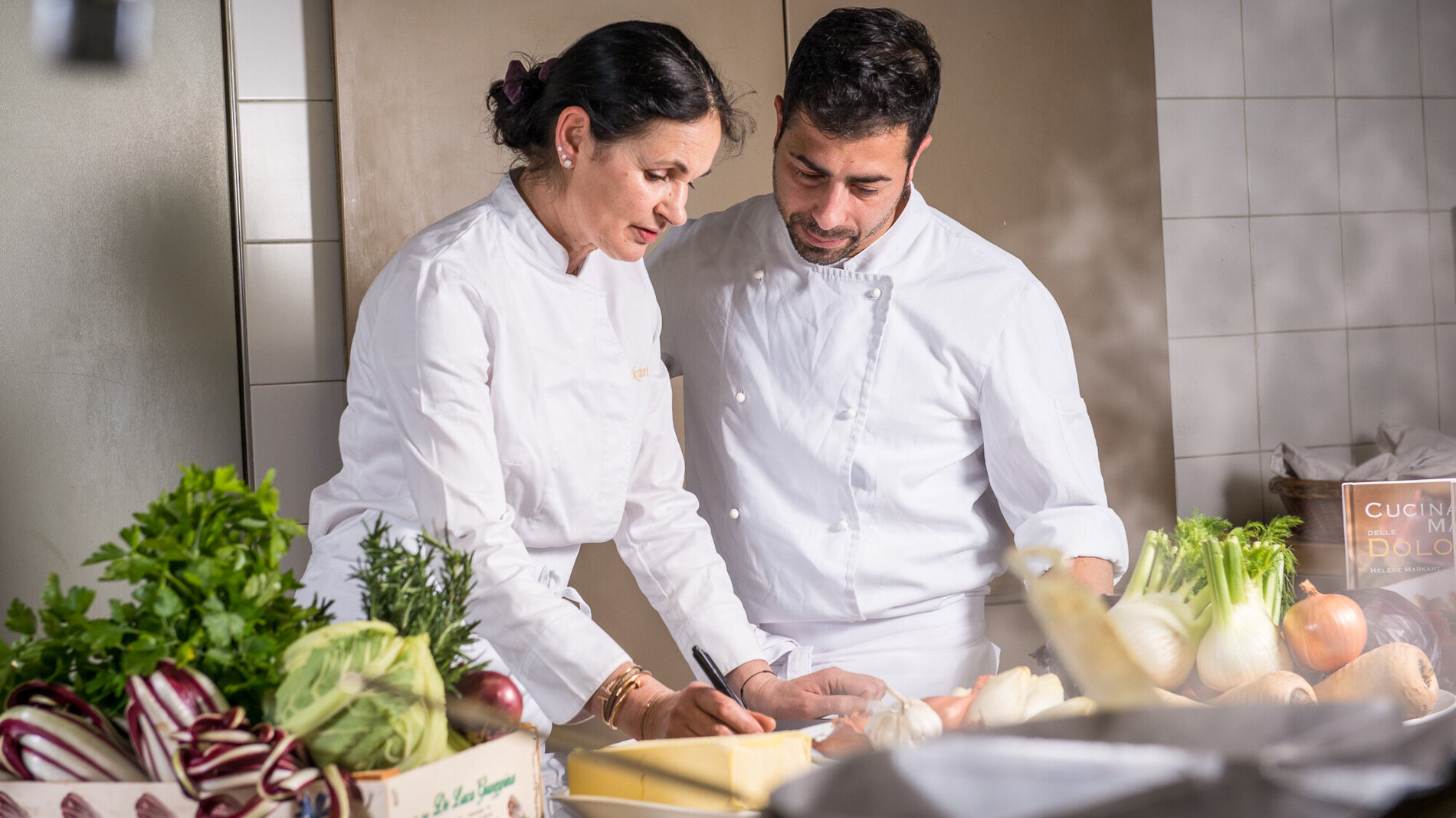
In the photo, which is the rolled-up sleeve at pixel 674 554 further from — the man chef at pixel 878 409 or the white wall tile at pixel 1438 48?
the white wall tile at pixel 1438 48

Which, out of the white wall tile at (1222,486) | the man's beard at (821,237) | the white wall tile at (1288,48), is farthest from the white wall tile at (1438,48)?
the man's beard at (821,237)

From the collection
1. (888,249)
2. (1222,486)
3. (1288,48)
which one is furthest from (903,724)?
(1288,48)

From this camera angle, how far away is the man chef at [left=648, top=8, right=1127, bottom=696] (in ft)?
3.93

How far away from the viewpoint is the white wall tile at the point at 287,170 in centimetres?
161

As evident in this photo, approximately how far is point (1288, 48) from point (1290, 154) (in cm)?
20

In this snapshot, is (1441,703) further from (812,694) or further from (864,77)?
(864,77)

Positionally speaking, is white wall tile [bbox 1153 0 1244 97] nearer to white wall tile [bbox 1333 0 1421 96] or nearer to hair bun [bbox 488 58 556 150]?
white wall tile [bbox 1333 0 1421 96]

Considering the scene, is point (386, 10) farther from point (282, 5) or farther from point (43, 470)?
point (43, 470)

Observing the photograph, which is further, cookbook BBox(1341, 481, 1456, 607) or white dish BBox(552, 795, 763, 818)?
cookbook BBox(1341, 481, 1456, 607)

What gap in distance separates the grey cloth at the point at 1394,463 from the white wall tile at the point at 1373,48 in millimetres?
704

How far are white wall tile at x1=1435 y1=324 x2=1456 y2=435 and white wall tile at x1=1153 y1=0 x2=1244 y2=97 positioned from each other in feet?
2.29

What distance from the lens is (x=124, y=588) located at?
5.25 ft

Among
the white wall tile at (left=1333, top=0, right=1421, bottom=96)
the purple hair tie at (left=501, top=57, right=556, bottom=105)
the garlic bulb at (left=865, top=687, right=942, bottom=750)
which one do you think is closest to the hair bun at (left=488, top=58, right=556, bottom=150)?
the purple hair tie at (left=501, top=57, right=556, bottom=105)

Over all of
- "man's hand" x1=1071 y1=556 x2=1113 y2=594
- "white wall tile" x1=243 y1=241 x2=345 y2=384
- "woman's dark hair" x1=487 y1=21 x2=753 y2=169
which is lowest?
"man's hand" x1=1071 y1=556 x2=1113 y2=594
